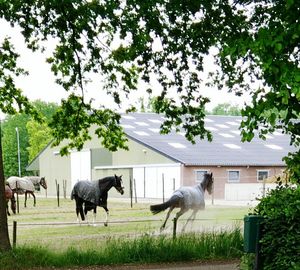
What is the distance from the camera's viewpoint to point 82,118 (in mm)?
15055

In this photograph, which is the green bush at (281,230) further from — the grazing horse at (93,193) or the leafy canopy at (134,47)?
the grazing horse at (93,193)

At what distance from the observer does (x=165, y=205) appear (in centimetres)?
1734

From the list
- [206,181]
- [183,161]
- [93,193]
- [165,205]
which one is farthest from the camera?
[183,161]

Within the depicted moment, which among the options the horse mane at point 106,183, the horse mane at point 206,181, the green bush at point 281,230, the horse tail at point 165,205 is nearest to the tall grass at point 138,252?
the horse tail at point 165,205

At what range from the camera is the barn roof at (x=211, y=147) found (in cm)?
3994

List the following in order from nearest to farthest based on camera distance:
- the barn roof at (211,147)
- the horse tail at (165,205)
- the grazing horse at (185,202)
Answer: the horse tail at (165,205) < the grazing horse at (185,202) < the barn roof at (211,147)

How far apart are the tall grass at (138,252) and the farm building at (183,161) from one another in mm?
21488

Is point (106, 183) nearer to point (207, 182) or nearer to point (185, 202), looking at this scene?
point (207, 182)

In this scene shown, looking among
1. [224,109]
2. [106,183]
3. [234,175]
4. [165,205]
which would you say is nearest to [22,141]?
[224,109]

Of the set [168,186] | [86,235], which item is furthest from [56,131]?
[168,186]

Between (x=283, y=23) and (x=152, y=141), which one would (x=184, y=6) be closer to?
(x=283, y=23)

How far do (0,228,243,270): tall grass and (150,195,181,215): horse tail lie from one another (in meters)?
3.74

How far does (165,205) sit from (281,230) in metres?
10.9

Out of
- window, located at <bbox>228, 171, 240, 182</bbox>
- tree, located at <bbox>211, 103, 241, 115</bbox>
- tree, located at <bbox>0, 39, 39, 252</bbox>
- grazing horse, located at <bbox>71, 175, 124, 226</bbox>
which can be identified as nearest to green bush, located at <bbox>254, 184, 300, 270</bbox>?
tree, located at <bbox>0, 39, 39, 252</bbox>
